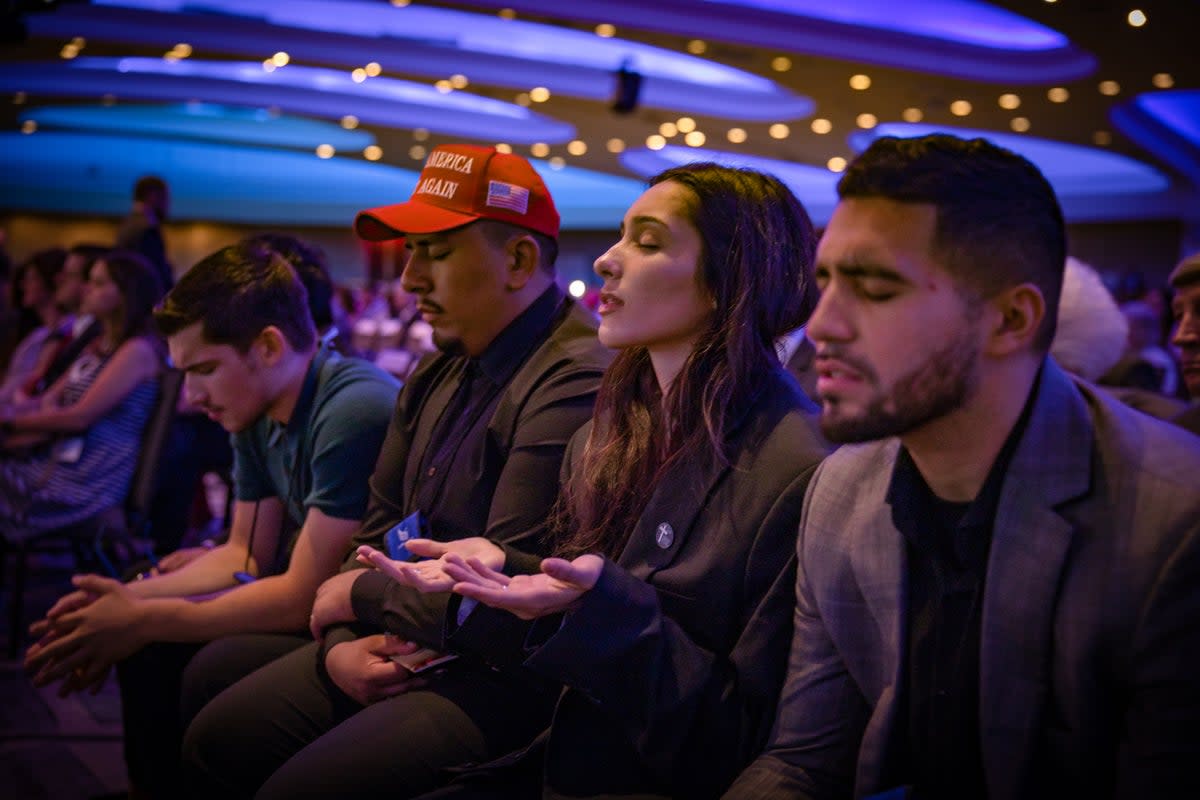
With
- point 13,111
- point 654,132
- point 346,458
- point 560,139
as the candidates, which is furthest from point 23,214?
point 346,458

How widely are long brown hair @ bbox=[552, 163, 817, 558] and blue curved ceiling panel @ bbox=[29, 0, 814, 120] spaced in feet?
29.8

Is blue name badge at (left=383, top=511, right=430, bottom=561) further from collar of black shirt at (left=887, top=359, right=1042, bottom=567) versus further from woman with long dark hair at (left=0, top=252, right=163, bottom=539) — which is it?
woman with long dark hair at (left=0, top=252, right=163, bottom=539)

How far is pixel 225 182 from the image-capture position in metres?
21.2

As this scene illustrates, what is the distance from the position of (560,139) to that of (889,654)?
1498cm

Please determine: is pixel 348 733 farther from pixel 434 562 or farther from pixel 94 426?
pixel 94 426

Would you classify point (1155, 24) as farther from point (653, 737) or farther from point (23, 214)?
point (23, 214)

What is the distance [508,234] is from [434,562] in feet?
3.12

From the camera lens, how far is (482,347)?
7.43ft

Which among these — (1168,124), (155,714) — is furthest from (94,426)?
(1168,124)

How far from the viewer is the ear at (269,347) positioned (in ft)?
8.09

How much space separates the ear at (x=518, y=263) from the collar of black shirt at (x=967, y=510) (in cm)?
114

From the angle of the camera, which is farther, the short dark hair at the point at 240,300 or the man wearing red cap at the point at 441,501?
the short dark hair at the point at 240,300

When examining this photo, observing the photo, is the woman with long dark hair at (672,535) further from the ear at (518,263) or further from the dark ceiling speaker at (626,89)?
the dark ceiling speaker at (626,89)

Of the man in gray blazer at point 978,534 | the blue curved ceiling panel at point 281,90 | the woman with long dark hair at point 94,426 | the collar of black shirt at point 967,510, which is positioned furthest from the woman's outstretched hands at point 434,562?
the blue curved ceiling panel at point 281,90
